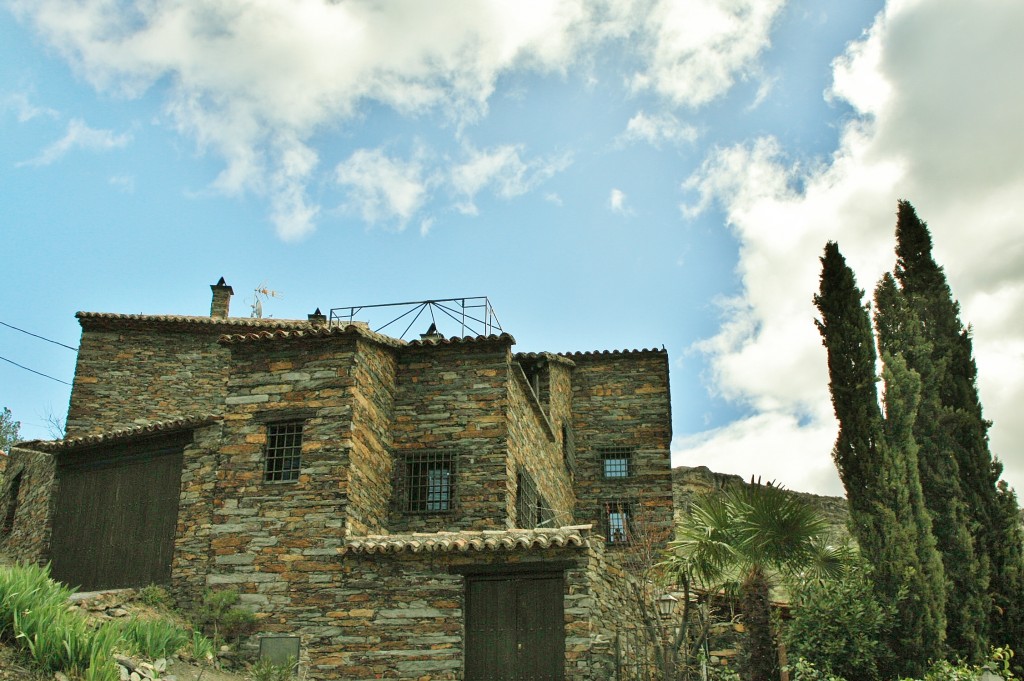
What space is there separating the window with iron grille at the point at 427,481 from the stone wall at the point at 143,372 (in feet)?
24.4

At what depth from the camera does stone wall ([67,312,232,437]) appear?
22.8 m

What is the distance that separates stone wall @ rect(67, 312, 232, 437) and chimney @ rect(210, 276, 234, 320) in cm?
236

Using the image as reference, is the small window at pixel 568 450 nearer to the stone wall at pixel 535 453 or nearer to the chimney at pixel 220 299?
the stone wall at pixel 535 453

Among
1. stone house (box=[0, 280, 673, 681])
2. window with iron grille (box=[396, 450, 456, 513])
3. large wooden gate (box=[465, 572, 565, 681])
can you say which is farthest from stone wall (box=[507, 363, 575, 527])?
large wooden gate (box=[465, 572, 565, 681])

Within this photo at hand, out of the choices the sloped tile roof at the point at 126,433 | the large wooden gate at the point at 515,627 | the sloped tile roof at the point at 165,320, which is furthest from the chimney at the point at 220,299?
the large wooden gate at the point at 515,627

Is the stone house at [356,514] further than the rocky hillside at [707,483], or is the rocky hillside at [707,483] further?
the rocky hillside at [707,483]

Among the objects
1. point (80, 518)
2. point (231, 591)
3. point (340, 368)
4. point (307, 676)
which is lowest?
point (307, 676)

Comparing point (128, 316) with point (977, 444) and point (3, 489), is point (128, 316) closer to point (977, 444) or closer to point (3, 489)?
point (3, 489)

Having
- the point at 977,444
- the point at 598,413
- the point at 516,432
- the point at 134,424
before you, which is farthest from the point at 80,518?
the point at 977,444

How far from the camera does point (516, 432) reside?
1877 centimetres

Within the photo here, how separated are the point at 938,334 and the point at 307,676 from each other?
13.4m

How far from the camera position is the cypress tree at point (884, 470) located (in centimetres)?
1375

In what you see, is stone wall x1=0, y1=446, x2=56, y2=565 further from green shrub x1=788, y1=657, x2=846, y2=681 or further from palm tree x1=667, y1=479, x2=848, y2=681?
green shrub x1=788, y1=657, x2=846, y2=681

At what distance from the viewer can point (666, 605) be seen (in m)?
14.7
